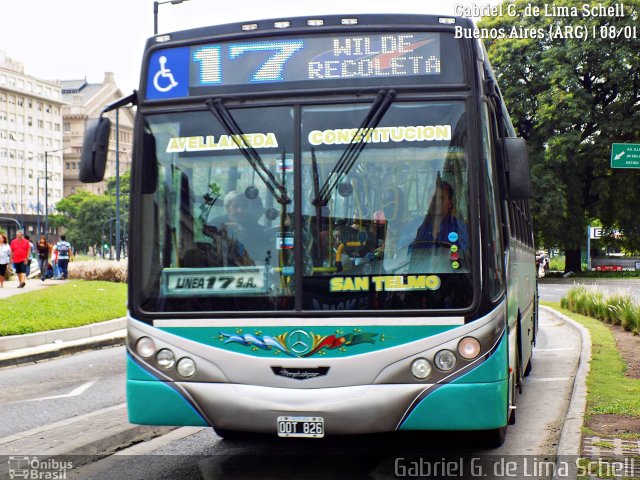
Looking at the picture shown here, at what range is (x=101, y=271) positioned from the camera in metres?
34.8

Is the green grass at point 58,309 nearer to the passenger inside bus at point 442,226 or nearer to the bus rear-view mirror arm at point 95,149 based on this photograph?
the bus rear-view mirror arm at point 95,149

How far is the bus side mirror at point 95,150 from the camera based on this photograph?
658 centimetres

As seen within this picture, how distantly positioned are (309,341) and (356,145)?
4.23ft

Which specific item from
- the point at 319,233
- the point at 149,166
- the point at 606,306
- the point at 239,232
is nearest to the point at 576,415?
the point at 319,233

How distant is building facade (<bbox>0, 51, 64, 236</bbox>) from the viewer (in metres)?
133

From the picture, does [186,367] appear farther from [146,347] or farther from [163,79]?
[163,79]

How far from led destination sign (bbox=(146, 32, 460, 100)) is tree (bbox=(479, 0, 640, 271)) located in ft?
132

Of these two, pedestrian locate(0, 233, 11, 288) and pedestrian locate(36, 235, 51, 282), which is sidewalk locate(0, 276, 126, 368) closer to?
pedestrian locate(0, 233, 11, 288)

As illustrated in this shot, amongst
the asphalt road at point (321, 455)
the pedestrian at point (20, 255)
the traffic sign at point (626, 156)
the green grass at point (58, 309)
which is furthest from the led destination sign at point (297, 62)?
the pedestrian at point (20, 255)

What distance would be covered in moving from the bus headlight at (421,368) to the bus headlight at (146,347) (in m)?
1.70

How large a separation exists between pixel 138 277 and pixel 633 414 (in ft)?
15.3

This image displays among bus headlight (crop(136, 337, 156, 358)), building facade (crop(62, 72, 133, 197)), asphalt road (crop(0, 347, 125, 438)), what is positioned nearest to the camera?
bus headlight (crop(136, 337, 156, 358))

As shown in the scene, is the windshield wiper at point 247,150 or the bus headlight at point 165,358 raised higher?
the windshield wiper at point 247,150

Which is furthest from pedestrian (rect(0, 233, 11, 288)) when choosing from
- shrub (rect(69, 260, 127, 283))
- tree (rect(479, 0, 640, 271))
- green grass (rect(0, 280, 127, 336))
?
tree (rect(479, 0, 640, 271))
